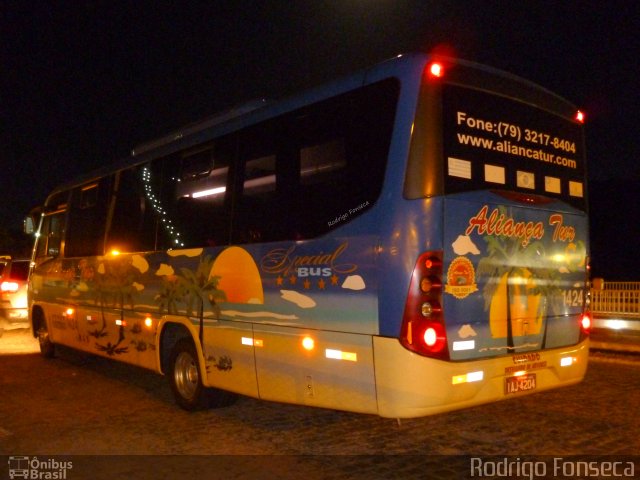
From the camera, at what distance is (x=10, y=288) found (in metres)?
16.8

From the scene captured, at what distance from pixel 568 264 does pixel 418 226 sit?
209 cm

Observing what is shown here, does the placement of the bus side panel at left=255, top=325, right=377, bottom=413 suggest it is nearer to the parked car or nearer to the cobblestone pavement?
the cobblestone pavement

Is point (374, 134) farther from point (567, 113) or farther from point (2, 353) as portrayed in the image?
point (2, 353)

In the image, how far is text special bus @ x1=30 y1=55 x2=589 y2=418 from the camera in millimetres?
5164

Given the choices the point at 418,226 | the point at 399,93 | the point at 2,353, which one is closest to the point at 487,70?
the point at 399,93

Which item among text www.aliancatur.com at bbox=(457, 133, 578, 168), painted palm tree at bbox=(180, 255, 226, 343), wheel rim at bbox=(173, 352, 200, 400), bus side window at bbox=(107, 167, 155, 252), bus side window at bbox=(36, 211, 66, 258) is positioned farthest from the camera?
bus side window at bbox=(36, 211, 66, 258)

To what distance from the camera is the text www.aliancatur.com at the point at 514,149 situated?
18.1 feet

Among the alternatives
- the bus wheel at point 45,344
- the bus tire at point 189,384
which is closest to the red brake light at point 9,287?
the bus wheel at point 45,344

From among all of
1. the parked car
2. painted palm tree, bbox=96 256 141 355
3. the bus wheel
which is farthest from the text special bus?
the parked car

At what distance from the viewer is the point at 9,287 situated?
16844 millimetres

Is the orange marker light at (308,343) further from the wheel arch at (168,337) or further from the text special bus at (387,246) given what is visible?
the wheel arch at (168,337)

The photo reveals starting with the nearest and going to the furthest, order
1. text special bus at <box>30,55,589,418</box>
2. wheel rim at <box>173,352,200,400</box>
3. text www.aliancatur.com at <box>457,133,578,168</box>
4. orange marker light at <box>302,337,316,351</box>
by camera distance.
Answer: text special bus at <box>30,55,589,418</box> < text www.aliancatur.com at <box>457,133,578,168</box> < orange marker light at <box>302,337,316,351</box> < wheel rim at <box>173,352,200,400</box>

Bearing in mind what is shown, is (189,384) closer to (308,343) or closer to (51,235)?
(308,343)

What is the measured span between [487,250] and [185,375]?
13.9ft
